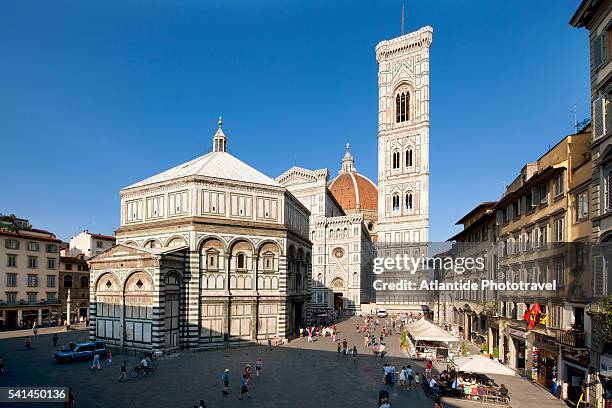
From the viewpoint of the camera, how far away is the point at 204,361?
3278 centimetres

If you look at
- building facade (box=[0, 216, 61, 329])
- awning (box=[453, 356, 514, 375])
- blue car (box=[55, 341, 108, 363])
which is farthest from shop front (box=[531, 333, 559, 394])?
building facade (box=[0, 216, 61, 329])

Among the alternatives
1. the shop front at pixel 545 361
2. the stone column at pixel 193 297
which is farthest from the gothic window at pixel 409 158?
the shop front at pixel 545 361

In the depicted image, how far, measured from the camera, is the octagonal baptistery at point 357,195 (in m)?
126

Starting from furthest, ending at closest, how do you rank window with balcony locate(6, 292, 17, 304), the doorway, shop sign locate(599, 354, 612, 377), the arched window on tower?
the doorway < the arched window on tower < window with balcony locate(6, 292, 17, 304) < shop sign locate(599, 354, 612, 377)

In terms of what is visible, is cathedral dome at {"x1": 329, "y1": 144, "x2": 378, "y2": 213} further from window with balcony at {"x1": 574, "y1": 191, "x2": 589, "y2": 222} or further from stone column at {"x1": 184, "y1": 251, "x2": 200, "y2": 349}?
window with balcony at {"x1": 574, "y1": 191, "x2": 589, "y2": 222}

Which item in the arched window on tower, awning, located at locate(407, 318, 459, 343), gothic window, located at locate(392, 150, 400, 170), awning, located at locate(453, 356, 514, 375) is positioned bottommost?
awning, located at locate(407, 318, 459, 343)

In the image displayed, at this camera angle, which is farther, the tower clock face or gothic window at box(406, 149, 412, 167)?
the tower clock face

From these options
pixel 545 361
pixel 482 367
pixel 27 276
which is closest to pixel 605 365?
pixel 482 367

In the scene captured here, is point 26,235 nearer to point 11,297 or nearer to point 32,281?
point 32,281

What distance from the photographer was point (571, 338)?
67.8 feet

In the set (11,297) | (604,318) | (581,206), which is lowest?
(11,297)

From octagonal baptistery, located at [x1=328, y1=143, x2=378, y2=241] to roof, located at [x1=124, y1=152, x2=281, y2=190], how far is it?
3165 inches

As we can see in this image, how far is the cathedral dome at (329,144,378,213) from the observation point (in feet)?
420

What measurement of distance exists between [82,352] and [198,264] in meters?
10.5
